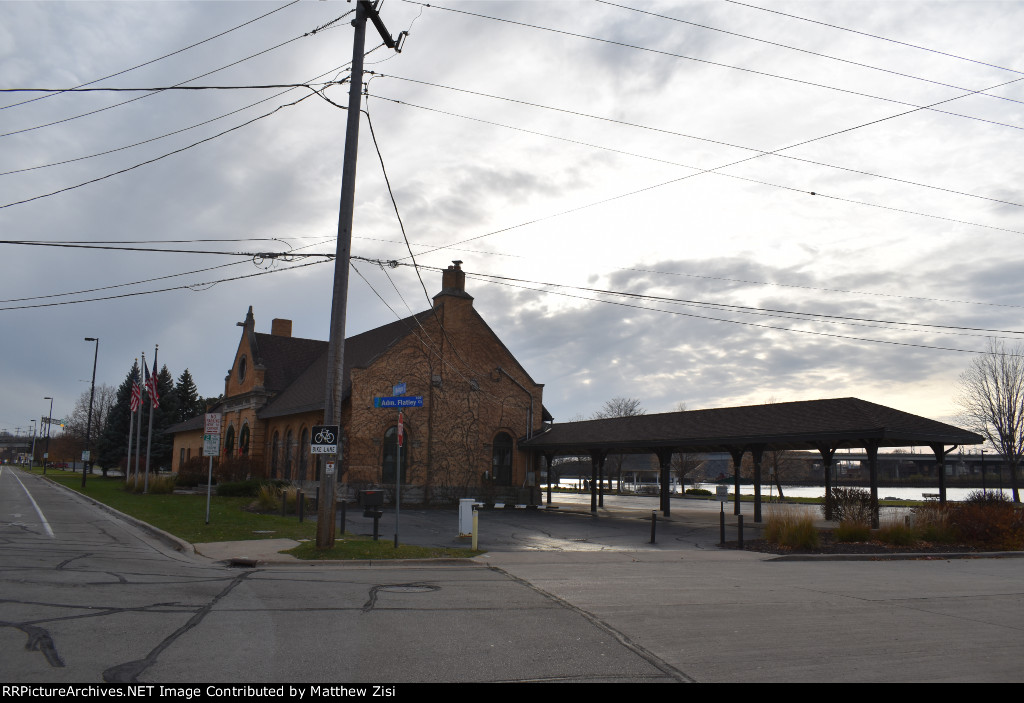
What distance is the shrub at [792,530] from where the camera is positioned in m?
19.0

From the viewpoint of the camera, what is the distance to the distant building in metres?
33.4

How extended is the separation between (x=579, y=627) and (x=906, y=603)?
18.4ft

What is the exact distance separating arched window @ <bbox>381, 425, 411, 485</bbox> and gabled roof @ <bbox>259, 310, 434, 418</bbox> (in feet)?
9.09

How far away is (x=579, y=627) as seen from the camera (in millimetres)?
8516

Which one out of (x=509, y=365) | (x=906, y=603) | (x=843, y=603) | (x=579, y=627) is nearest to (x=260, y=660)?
(x=579, y=627)

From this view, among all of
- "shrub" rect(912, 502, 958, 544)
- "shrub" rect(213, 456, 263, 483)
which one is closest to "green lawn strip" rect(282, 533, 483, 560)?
"shrub" rect(912, 502, 958, 544)

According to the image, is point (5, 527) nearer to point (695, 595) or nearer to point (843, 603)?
point (695, 595)

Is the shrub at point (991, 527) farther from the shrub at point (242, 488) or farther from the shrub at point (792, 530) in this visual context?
the shrub at point (242, 488)

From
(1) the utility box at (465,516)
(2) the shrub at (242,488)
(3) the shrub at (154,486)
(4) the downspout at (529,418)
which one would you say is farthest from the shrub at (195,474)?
(1) the utility box at (465,516)

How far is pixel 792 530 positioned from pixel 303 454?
79.9 ft

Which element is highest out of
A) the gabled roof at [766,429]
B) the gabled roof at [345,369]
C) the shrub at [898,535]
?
the gabled roof at [345,369]

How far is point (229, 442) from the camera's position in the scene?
46.1m

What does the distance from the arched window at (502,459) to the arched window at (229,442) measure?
17.7 m
